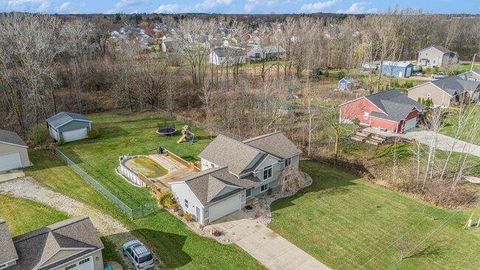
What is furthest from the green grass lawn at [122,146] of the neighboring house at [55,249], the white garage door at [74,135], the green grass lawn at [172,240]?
the neighboring house at [55,249]

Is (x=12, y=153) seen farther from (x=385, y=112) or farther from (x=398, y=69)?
(x=398, y=69)

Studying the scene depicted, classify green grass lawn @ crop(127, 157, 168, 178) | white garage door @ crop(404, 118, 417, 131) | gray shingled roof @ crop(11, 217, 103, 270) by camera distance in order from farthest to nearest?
1. white garage door @ crop(404, 118, 417, 131)
2. green grass lawn @ crop(127, 157, 168, 178)
3. gray shingled roof @ crop(11, 217, 103, 270)

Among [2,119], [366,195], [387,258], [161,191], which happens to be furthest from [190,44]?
[387,258]

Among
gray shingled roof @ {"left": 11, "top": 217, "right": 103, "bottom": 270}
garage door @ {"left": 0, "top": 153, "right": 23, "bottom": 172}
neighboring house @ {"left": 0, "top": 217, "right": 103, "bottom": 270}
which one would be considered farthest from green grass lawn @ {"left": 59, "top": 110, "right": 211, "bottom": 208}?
neighboring house @ {"left": 0, "top": 217, "right": 103, "bottom": 270}

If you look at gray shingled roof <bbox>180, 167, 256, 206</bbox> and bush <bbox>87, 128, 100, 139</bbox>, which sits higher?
gray shingled roof <bbox>180, 167, 256, 206</bbox>

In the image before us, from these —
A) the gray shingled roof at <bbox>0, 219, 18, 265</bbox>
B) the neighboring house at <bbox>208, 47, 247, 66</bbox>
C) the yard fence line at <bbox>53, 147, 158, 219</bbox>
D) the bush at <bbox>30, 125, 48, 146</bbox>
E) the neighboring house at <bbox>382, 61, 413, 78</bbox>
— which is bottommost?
the yard fence line at <bbox>53, 147, 158, 219</bbox>

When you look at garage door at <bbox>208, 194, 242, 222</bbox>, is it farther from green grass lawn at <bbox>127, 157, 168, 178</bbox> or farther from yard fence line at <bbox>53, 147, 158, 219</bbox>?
green grass lawn at <bbox>127, 157, 168, 178</bbox>

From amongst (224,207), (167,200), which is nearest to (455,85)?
(224,207)

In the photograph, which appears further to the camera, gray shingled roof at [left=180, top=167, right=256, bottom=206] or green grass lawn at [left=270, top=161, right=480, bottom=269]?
gray shingled roof at [left=180, top=167, right=256, bottom=206]
